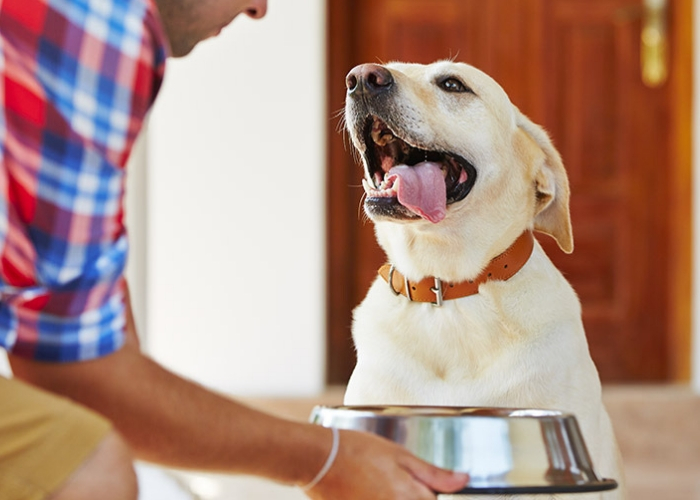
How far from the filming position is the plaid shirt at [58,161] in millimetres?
1105

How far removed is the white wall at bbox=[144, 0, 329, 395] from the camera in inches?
176

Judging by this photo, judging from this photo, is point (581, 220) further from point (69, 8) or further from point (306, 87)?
point (69, 8)

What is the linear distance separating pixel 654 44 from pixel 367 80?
2963mm

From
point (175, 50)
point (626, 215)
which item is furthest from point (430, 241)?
point (626, 215)

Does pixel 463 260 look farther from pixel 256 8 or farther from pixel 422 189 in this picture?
pixel 256 8

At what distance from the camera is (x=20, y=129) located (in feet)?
3.63

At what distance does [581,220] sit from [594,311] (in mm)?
385

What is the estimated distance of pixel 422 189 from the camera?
1912 millimetres

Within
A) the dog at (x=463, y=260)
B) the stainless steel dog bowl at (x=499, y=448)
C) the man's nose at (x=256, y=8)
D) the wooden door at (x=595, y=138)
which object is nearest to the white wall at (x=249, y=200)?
the wooden door at (x=595, y=138)

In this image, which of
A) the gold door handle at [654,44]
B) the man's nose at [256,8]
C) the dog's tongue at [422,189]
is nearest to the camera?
the man's nose at [256,8]

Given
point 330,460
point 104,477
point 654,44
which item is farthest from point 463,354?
point 654,44

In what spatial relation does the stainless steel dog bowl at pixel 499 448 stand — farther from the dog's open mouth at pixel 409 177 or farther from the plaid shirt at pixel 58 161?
the dog's open mouth at pixel 409 177

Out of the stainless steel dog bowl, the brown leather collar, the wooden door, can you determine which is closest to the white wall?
the wooden door

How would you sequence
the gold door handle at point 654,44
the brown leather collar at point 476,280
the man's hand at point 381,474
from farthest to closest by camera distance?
1. the gold door handle at point 654,44
2. the brown leather collar at point 476,280
3. the man's hand at point 381,474
